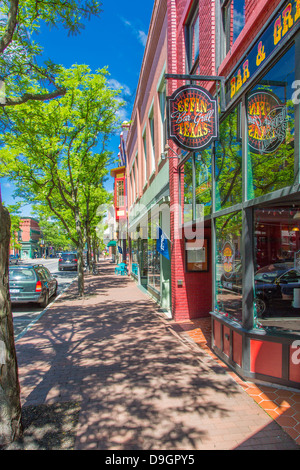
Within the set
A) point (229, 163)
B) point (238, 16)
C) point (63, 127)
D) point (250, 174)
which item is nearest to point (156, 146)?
point (63, 127)

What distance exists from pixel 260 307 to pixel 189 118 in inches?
134

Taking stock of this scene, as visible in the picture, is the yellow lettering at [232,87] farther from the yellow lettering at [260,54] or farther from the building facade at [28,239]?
the building facade at [28,239]

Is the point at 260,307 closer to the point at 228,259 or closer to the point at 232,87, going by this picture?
the point at 228,259

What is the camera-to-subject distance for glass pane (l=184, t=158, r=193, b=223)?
788 centimetres

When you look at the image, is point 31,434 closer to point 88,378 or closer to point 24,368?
point 88,378

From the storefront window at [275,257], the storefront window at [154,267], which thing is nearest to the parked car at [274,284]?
the storefront window at [275,257]

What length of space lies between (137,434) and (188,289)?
17.6 feet

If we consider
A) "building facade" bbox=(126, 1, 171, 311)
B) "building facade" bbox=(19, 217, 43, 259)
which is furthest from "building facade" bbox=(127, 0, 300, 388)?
"building facade" bbox=(19, 217, 43, 259)

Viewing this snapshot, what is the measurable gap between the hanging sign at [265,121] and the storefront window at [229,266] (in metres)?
1.13

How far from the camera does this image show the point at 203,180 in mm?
→ 7039

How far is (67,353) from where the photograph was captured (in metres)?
6.44

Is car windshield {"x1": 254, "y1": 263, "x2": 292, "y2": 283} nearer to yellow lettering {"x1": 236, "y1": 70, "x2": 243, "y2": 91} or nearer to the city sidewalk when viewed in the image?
the city sidewalk

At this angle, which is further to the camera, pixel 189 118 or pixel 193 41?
pixel 193 41

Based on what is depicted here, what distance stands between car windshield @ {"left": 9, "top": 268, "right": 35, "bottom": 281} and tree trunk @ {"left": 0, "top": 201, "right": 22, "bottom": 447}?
27.4 ft
